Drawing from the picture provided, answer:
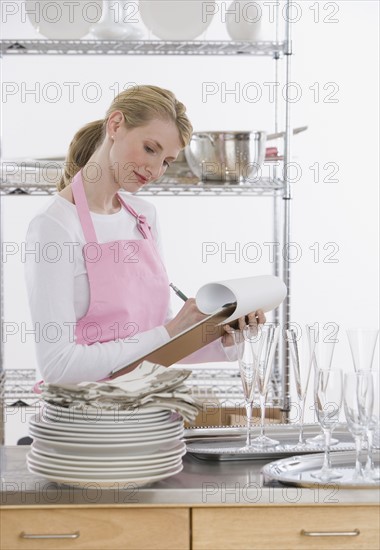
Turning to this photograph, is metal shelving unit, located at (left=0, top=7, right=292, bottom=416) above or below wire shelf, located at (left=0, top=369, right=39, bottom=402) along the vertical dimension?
above

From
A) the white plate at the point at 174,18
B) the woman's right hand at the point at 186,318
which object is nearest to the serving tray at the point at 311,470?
the woman's right hand at the point at 186,318

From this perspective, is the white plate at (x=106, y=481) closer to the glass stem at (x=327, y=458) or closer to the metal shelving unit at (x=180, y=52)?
the glass stem at (x=327, y=458)

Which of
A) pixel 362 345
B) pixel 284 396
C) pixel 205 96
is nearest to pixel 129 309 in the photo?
pixel 362 345

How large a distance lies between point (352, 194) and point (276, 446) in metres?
2.64

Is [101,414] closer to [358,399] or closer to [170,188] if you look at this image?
[358,399]

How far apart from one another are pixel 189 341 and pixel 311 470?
0.36 m

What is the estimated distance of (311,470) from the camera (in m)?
1.53

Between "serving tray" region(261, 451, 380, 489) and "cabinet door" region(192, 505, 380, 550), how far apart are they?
0.12 feet

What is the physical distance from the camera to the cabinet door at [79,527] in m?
1.39

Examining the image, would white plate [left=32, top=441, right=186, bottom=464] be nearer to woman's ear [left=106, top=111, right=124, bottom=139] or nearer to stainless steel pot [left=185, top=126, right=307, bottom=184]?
woman's ear [left=106, top=111, right=124, bottom=139]

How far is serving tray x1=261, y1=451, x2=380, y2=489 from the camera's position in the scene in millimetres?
1417

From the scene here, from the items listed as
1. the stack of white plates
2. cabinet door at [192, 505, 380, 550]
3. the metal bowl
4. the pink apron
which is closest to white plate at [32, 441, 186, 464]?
the stack of white plates

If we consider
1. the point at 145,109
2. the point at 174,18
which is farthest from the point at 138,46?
the point at 145,109

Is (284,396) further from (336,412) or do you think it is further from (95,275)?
(336,412)
